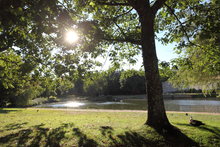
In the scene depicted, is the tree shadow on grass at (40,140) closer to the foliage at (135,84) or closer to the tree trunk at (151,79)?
the tree trunk at (151,79)

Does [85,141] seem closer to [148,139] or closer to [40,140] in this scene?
[40,140]

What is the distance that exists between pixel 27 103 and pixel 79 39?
99.8 feet

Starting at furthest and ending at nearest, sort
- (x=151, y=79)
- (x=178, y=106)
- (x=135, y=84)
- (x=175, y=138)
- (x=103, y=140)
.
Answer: (x=135, y=84)
(x=178, y=106)
(x=151, y=79)
(x=103, y=140)
(x=175, y=138)

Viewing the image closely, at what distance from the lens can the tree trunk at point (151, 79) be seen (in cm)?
577

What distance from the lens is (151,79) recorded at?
589 cm

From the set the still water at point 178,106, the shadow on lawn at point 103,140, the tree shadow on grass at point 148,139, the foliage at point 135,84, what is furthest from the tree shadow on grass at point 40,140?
the foliage at point 135,84

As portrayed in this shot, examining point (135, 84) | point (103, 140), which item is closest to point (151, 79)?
point (103, 140)

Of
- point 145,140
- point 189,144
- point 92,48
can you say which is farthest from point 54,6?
point 189,144

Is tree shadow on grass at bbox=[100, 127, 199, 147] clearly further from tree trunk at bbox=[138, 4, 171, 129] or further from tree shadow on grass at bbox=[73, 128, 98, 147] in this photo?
tree shadow on grass at bbox=[73, 128, 98, 147]

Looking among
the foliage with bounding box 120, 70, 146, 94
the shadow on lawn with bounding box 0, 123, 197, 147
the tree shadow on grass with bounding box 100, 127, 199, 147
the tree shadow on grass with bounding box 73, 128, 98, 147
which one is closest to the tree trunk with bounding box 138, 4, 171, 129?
the tree shadow on grass with bounding box 100, 127, 199, 147

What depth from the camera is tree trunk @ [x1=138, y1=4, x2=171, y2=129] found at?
5770 mm

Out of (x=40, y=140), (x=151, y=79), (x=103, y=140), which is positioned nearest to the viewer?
(x=103, y=140)

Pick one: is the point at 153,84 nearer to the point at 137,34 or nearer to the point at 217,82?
the point at 137,34

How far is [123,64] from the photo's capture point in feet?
31.8
